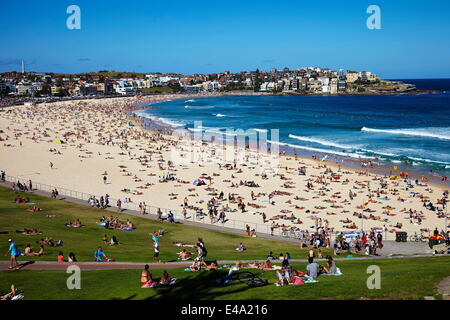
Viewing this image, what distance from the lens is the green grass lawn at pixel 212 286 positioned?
9.99 meters

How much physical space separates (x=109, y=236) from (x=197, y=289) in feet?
28.6

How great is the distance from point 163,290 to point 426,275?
7285 millimetres

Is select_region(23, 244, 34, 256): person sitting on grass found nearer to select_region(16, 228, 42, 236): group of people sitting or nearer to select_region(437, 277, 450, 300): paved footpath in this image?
select_region(16, 228, 42, 236): group of people sitting

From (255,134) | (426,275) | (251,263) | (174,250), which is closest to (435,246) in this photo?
(426,275)

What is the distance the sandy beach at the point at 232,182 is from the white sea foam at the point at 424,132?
25012mm

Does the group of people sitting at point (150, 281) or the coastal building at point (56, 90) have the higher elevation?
the coastal building at point (56, 90)

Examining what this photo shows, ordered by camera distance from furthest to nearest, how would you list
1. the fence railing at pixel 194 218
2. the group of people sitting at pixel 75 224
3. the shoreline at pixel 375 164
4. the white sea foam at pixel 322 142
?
1. the white sea foam at pixel 322 142
2. the shoreline at pixel 375 164
3. the fence railing at pixel 194 218
4. the group of people sitting at pixel 75 224

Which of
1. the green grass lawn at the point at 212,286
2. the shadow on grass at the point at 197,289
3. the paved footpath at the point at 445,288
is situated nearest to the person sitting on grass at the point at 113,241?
the green grass lawn at the point at 212,286

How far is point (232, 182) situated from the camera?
34.0 m

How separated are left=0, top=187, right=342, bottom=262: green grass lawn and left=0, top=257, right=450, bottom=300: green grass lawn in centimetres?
231

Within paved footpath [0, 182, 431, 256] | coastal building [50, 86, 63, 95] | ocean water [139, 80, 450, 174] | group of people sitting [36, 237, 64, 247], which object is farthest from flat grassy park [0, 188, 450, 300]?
coastal building [50, 86, 63, 95]

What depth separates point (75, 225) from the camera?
19.6m

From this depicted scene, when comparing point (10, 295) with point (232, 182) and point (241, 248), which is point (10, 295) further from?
point (232, 182)

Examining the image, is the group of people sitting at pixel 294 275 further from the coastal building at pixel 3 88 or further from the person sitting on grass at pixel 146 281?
Answer: the coastal building at pixel 3 88
